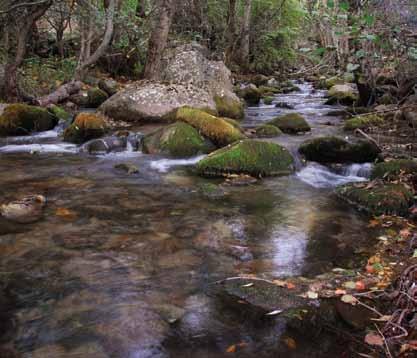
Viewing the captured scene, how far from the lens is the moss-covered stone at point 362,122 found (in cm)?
1067

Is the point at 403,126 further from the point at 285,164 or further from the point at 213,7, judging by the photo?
the point at 213,7

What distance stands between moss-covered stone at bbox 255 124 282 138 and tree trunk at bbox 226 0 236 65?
11737mm

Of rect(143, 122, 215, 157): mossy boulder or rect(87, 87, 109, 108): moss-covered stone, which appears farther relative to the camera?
rect(87, 87, 109, 108): moss-covered stone

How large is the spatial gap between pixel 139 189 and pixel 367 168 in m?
3.47

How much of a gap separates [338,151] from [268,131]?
243 centimetres

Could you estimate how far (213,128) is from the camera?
9000 millimetres

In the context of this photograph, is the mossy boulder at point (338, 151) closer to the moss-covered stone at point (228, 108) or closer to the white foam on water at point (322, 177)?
the white foam on water at point (322, 177)

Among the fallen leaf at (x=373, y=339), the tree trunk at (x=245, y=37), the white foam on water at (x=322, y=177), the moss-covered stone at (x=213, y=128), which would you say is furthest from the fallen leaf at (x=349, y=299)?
the tree trunk at (x=245, y=37)

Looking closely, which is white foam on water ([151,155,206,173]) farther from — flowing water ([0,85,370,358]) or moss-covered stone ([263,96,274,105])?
moss-covered stone ([263,96,274,105])

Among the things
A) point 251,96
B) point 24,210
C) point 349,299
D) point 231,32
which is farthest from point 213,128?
point 231,32

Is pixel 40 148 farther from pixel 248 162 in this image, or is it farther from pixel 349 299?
pixel 349 299

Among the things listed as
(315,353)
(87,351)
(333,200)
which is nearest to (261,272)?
(315,353)

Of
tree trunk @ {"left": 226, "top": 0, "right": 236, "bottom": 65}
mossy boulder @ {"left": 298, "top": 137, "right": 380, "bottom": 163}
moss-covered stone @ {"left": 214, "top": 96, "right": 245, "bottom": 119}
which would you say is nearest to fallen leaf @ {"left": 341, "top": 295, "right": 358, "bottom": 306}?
mossy boulder @ {"left": 298, "top": 137, "right": 380, "bottom": 163}

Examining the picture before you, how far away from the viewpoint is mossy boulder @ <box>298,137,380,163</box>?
25.0 feet
